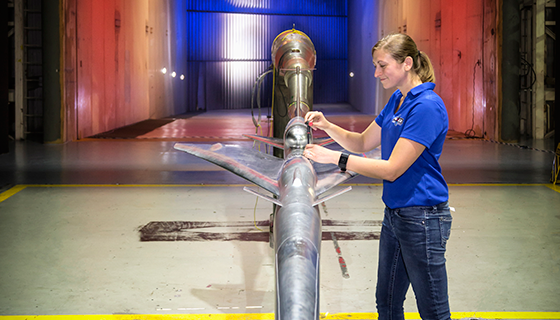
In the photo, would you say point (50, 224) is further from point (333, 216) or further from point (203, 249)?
point (333, 216)

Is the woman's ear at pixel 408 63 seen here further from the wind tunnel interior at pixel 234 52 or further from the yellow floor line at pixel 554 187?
the wind tunnel interior at pixel 234 52

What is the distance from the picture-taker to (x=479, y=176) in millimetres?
8695

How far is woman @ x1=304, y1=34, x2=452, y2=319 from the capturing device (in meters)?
2.44

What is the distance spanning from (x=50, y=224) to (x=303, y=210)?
4.40 m

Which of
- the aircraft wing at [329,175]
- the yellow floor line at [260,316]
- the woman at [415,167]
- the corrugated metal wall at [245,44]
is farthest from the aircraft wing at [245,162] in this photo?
the corrugated metal wall at [245,44]

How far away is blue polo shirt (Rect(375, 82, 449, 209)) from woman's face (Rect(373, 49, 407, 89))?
0.11 metres

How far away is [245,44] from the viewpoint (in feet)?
107

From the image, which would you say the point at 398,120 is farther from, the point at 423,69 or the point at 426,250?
the point at 426,250

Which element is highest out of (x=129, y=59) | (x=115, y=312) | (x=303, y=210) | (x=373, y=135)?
(x=129, y=59)

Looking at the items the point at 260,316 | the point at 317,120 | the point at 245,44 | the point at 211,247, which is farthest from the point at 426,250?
the point at 245,44

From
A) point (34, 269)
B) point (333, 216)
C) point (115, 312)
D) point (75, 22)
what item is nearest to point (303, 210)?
point (115, 312)

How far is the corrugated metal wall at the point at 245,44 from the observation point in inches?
1253

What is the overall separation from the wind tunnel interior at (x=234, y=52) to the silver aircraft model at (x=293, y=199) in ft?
31.4

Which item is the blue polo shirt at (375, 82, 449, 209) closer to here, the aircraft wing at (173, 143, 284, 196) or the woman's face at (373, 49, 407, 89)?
the woman's face at (373, 49, 407, 89)
